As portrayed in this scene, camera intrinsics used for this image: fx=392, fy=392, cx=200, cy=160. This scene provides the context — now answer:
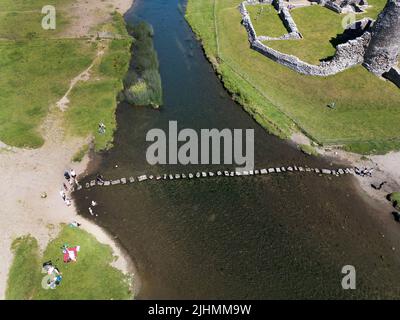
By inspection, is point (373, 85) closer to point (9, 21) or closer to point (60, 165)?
point (60, 165)

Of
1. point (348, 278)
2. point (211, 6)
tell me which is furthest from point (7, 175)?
point (211, 6)

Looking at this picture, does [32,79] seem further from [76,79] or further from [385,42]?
[385,42]

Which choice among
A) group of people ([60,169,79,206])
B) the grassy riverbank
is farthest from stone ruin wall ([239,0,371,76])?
group of people ([60,169,79,206])

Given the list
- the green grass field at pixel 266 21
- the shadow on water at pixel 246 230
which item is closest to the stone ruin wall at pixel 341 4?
the green grass field at pixel 266 21

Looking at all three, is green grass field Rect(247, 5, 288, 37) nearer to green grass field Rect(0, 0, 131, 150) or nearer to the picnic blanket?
green grass field Rect(0, 0, 131, 150)

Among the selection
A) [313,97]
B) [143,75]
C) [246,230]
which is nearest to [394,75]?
[313,97]

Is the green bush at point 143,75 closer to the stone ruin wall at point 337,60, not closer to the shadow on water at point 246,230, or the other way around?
the shadow on water at point 246,230

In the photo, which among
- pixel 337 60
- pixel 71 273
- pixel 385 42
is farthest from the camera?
pixel 337 60
